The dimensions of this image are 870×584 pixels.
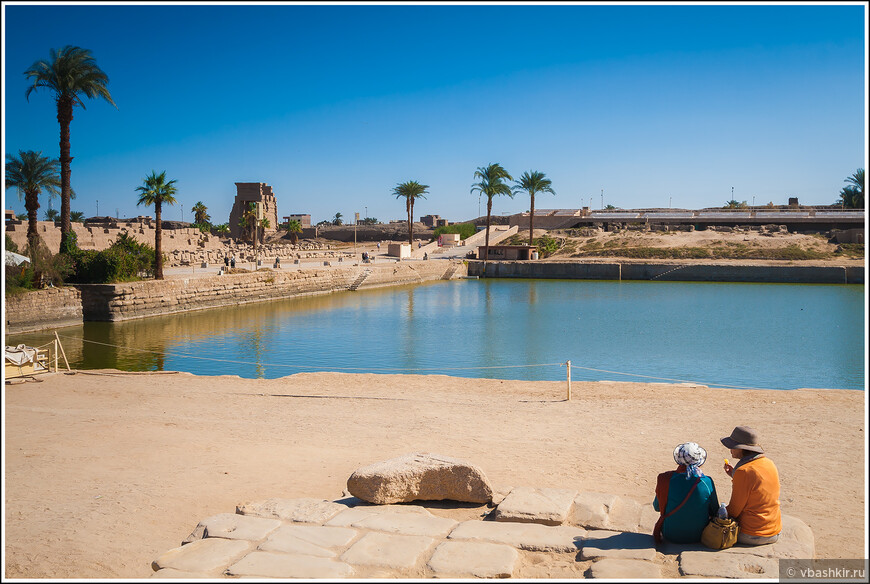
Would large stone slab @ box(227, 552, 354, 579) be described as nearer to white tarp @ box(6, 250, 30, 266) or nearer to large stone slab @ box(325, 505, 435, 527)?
large stone slab @ box(325, 505, 435, 527)

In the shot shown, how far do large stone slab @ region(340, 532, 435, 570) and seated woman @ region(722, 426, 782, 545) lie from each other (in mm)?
2245

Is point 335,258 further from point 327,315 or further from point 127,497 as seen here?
point 127,497

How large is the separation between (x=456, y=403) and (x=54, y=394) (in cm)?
743

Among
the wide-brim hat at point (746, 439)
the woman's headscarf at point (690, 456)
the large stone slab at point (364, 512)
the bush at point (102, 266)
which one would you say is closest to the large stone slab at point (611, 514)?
the woman's headscarf at point (690, 456)

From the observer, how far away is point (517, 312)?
32.7 meters

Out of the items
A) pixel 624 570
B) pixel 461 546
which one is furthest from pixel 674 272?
pixel 624 570

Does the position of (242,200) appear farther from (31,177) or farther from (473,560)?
(473,560)

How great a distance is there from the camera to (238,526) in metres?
5.63

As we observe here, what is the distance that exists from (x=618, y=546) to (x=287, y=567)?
236 cm

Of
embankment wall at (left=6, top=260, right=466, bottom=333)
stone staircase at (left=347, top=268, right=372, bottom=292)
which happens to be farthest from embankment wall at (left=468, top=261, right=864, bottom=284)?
embankment wall at (left=6, top=260, right=466, bottom=333)

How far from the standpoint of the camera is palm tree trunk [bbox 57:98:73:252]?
30.8m

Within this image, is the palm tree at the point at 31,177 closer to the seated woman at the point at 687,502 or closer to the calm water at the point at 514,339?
the calm water at the point at 514,339

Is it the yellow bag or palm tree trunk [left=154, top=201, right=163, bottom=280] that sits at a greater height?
palm tree trunk [left=154, top=201, right=163, bottom=280]

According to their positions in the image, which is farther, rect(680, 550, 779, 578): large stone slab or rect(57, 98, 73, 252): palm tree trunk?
rect(57, 98, 73, 252): palm tree trunk
